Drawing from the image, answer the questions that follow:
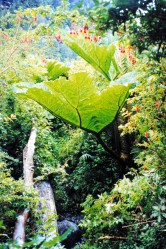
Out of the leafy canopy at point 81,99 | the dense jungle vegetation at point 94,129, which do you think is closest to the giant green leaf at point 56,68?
the dense jungle vegetation at point 94,129

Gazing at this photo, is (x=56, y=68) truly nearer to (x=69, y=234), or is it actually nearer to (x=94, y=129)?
(x=94, y=129)

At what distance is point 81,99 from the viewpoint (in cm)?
372

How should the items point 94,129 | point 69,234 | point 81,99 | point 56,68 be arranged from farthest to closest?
1. point 56,68
2. point 94,129
3. point 81,99
4. point 69,234

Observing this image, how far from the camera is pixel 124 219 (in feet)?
8.17

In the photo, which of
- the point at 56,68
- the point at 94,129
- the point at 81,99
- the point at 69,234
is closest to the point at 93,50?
the point at 81,99

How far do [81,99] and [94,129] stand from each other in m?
0.66

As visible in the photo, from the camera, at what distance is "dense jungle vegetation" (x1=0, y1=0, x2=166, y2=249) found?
113cm

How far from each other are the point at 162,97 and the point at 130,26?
0.84 meters

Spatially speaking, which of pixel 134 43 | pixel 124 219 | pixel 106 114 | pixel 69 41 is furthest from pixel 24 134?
pixel 134 43

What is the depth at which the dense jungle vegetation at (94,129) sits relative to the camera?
1.13 m

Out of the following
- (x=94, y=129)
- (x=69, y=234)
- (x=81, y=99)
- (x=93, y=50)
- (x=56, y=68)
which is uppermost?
(x=56, y=68)

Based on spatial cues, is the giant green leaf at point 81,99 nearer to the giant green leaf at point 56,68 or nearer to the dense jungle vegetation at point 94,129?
the dense jungle vegetation at point 94,129

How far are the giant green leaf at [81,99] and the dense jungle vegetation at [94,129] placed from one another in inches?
0.6

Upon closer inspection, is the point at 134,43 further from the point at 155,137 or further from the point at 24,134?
the point at 24,134
